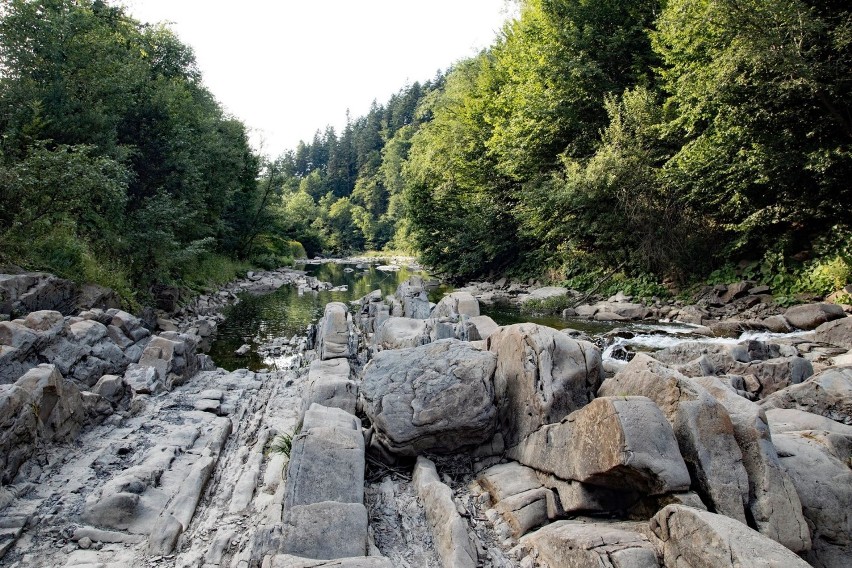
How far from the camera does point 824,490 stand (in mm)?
4402

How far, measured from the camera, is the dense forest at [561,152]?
13523 mm

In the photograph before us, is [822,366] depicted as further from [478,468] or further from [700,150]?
[700,150]

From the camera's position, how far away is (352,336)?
11648mm

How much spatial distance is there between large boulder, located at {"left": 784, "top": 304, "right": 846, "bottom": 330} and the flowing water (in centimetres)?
109

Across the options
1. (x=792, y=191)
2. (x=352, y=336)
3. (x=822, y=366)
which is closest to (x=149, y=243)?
(x=352, y=336)

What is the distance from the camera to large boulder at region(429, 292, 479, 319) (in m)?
12.6

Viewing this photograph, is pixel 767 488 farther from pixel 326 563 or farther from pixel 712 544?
pixel 326 563

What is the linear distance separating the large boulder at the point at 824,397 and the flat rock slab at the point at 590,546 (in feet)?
14.3

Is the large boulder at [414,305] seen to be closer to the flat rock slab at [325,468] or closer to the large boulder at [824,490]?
the flat rock slab at [325,468]

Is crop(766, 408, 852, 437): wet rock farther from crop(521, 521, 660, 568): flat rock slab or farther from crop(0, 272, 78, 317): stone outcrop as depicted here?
crop(0, 272, 78, 317): stone outcrop

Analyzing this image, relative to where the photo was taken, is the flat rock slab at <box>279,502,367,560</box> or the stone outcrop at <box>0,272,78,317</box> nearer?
the flat rock slab at <box>279,502,367,560</box>

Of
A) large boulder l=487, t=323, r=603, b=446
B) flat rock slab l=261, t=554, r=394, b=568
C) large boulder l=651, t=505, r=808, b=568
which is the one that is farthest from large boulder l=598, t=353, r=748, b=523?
flat rock slab l=261, t=554, r=394, b=568

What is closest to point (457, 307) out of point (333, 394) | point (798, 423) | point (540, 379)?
point (333, 394)

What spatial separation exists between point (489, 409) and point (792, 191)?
1576 cm
